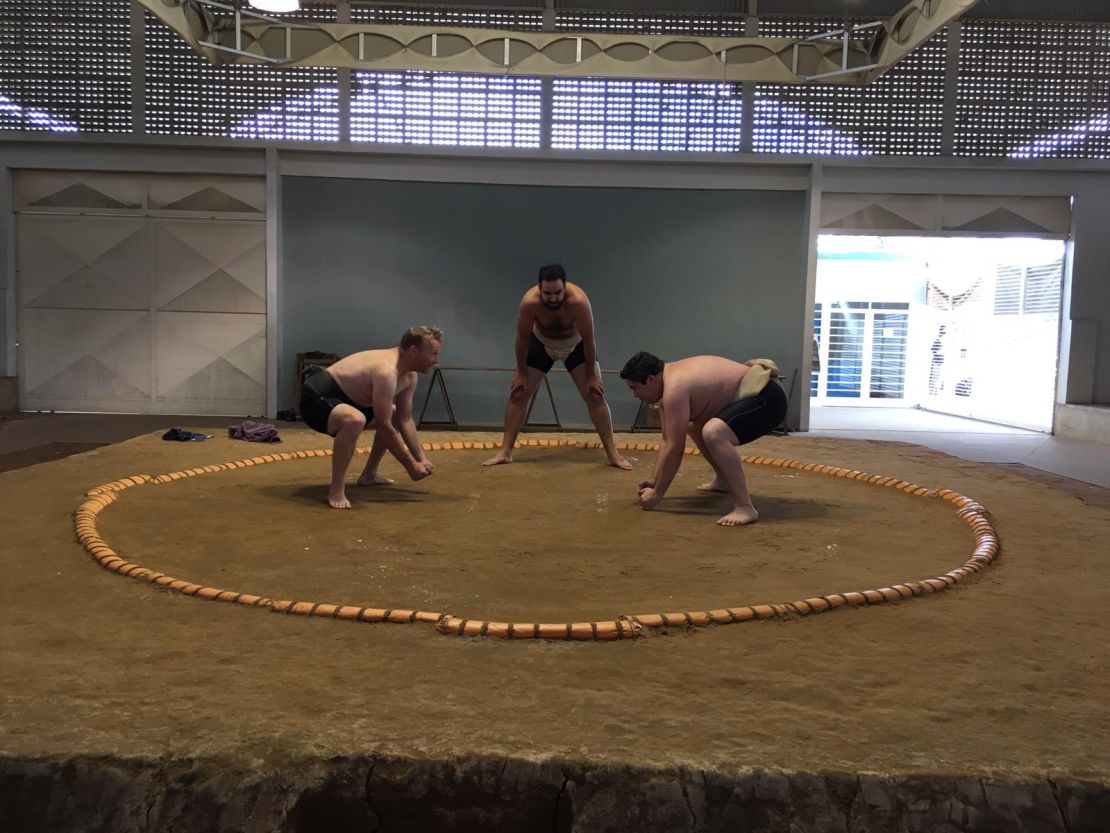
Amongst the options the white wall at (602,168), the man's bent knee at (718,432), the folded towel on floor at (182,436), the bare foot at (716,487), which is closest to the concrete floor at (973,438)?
the white wall at (602,168)

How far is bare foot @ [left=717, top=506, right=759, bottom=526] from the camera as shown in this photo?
323 centimetres

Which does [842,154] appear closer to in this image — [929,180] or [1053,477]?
[929,180]

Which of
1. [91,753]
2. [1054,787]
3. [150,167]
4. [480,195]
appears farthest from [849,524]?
[150,167]

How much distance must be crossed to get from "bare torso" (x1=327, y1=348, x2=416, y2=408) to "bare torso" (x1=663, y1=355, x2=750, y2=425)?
1.11 metres

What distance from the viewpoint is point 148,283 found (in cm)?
805

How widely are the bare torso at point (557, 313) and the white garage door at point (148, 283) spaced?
4.36 m

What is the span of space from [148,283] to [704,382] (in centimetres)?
650

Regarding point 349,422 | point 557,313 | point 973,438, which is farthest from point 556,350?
point 973,438

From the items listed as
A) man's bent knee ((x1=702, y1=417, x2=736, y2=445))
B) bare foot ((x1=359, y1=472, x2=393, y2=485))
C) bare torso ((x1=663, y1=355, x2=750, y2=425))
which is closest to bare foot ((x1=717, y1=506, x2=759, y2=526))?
man's bent knee ((x1=702, y1=417, x2=736, y2=445))

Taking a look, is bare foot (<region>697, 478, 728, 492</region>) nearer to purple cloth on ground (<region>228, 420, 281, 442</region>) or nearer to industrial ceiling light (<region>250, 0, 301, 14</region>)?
purple cloth on ground (<region>228, 420, 281, 442</region>)

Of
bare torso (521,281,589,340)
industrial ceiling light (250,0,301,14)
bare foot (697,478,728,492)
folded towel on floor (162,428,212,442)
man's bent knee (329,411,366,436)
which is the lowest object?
folded towel on floor (162,428,212,442)

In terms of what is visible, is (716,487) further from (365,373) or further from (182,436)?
(182,436)

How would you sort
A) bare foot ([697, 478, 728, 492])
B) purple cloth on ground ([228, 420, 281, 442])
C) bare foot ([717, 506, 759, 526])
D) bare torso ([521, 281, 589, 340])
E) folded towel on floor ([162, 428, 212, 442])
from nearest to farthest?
bare foot ([717, 506, 759, 526]), bare foot ([697, 478, 728, 492]), bare torso ([521, 281, 589, 340]), folded towel on floor ([162, 428, 212, 442]), purple cloth on ground ([228, 420, 281, 442])

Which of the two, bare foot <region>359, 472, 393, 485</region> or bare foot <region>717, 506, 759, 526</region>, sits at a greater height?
bare foot <region>717, 506, 759, 526</region>
